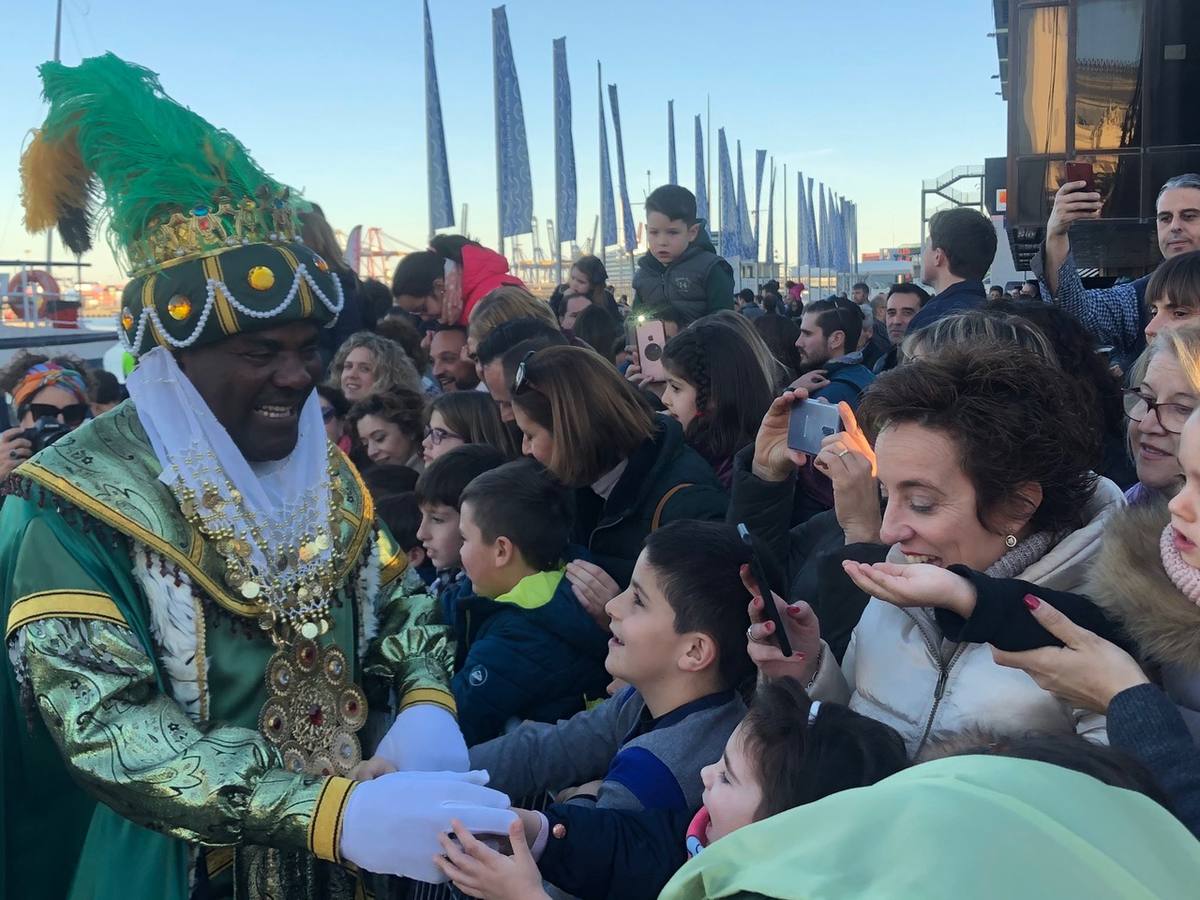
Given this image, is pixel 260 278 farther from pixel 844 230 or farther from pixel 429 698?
pixel 844 230

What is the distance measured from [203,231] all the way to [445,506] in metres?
1.84

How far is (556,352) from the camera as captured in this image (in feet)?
12.4

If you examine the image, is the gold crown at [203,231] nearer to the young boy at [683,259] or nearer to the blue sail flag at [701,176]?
the young boy at [683,259]

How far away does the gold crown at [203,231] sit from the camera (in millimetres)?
2154

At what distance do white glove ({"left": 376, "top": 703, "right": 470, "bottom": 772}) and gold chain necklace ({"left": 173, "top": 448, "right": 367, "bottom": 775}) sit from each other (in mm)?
110

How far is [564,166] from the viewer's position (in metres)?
19.3

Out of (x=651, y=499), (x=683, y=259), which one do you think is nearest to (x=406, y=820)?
(x=651, y=499)

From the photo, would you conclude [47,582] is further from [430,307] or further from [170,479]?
[430,307]

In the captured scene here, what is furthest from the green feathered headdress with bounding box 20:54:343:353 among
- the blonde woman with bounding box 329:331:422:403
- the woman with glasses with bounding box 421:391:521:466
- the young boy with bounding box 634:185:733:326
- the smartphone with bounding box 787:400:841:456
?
the young boy with bounding box 634:185:733:326

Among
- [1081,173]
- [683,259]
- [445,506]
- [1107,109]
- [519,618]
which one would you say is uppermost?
[1107,109]

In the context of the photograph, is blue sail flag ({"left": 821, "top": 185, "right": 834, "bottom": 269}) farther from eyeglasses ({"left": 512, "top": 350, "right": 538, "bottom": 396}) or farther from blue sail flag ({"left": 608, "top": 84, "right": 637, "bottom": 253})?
eyeglasses ({"left": 512, "top": 350, "right": 538, "bottom": 396})

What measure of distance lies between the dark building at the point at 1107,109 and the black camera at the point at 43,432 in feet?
35.6

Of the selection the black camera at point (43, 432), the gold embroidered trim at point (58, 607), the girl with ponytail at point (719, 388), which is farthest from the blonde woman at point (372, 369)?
the gold embroidered trim at point (58, 607)

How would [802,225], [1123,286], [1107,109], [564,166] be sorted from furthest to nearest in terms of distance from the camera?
[802,225] < [564,166] < [1107,109] < [1123,286]
